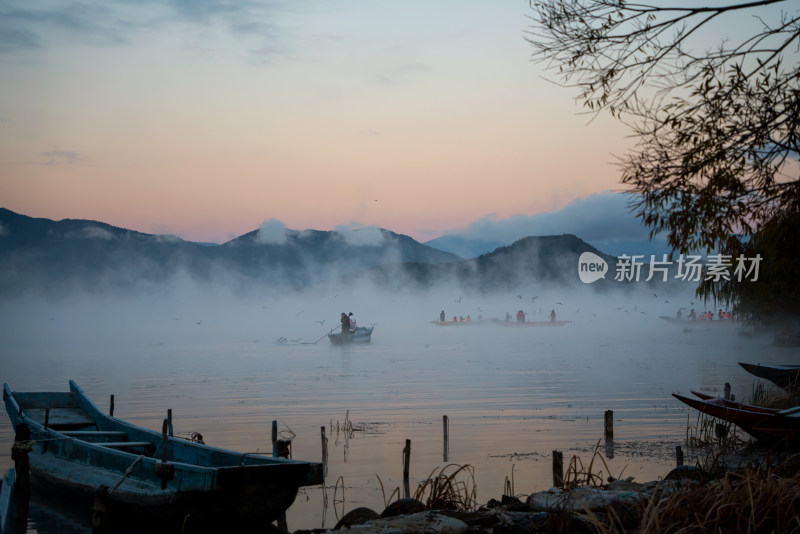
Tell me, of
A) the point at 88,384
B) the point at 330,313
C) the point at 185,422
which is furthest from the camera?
the point at 330,313

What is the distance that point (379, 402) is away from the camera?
29.4 metres

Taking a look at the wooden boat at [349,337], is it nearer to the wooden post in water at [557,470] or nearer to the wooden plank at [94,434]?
the wooden plank at [94,434]

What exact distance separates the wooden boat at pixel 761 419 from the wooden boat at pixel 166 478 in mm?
9332

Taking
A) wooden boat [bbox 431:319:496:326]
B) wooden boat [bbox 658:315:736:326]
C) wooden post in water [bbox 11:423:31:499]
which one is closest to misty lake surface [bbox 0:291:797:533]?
wooden post in water [bbox 11:423:31:499]

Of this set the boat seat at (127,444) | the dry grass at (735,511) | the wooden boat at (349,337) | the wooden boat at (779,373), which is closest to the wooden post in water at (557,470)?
the dry grass at (735,511)

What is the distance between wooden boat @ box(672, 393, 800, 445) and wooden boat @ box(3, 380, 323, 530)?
30.6 ft

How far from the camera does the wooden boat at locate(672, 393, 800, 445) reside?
14680 millimetres

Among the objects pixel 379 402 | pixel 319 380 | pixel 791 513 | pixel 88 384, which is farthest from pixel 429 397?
pixel 791 513

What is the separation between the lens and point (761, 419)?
15.3 metres

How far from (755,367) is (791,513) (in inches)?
798

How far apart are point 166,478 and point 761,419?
38.0ft

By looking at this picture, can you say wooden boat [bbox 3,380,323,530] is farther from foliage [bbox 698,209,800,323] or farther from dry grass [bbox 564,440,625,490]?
foliage [bbox 698,209,800,323]

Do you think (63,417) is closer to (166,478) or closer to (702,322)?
(166,478)

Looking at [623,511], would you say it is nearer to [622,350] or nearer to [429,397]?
[429,397]
